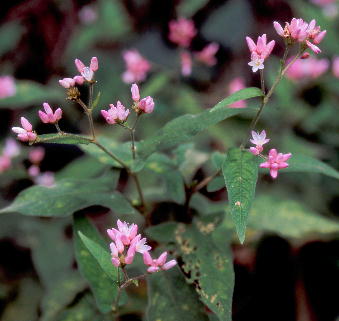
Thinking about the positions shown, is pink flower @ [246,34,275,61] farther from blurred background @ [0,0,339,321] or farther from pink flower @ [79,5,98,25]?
pink flower @ [79,5,98,25]

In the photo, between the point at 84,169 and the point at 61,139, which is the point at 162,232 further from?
the point at 84,169

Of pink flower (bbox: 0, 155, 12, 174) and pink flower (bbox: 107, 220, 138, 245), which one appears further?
pink flower (bbox: 0, 155, 12, 174)

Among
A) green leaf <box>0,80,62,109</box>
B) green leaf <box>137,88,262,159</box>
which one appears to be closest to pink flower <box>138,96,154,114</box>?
green leaf <box>137,88,262,159</box>

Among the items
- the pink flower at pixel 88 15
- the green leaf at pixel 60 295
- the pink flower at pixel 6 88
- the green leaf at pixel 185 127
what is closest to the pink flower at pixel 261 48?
the green leaf at pixel 185 127

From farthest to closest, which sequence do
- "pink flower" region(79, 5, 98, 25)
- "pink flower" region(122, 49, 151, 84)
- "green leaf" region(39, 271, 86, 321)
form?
1. "pink flower" region(79, 5, 98, 25)
2. "pink flower" region(122, 49, 151, 84)
3. "green leaf" region(39, 271, 86, 321)

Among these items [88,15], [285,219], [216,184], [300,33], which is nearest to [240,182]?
[216,184]

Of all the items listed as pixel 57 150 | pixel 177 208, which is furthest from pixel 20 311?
pixel 57 150
